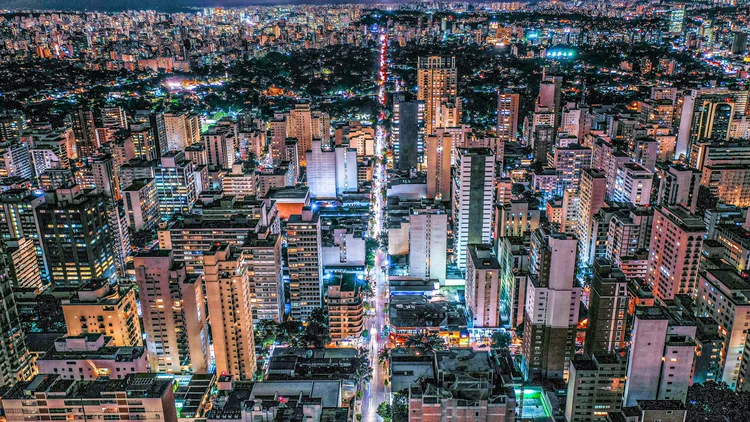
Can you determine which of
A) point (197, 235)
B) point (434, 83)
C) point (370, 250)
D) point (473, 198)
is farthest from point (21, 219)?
point (434, 83)

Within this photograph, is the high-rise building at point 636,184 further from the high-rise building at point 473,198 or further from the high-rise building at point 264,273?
the high-rise building at point 264,273

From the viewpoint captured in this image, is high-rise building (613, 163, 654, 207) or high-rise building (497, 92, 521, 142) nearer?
high-rise building (613, 163, 654, 207)

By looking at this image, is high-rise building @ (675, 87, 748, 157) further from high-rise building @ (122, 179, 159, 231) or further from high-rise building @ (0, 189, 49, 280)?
high-rise building @ (0, 189, 49, 280)

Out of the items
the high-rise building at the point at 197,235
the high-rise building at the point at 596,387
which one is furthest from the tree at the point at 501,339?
the high-rise building at the point at 197,235

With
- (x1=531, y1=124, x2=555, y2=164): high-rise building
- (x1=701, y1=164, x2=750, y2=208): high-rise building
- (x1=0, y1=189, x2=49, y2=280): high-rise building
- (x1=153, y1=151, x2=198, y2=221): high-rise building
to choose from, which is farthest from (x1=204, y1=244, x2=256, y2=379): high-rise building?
(x1=531, y1=124, x2=555, y2=164): high-rise building

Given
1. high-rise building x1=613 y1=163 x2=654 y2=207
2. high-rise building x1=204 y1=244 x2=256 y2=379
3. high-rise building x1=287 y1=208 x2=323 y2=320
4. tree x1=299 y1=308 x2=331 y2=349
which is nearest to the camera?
high-rise building x1=204 y1=244 x2=256 y2=379

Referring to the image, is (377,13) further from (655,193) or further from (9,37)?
(655,193)

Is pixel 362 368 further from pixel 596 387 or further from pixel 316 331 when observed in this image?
pixel 596 387

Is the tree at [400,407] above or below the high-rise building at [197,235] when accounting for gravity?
below
